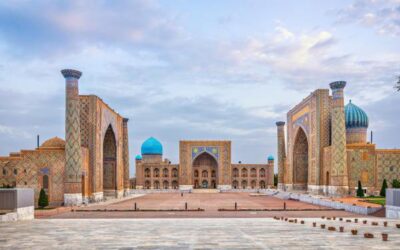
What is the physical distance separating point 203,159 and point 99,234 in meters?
59.1

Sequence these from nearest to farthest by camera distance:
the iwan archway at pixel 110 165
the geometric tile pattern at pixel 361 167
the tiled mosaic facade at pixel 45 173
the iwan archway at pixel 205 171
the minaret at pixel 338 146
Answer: the tiled mosaic facade at pixel 45 173
the minaret at pixel 338 146
the geometric tile pattern at pixel 361 167
the iwan archway at pixel 110 165
the iwan archway at pixel 205 171

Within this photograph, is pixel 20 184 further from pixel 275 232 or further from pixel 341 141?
pixel 341 141

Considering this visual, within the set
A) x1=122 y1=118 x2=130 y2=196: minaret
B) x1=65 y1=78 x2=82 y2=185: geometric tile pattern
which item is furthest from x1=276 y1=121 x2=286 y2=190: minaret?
x1=65 y1=78 x2=82 y2=185: geometric tile pattern

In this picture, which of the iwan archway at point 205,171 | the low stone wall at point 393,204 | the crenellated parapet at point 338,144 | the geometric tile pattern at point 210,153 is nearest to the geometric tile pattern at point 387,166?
the crenellated parapet at point 338,144

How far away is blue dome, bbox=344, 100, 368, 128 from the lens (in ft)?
165

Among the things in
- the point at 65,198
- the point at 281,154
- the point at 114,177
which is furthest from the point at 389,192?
the point at 281,154

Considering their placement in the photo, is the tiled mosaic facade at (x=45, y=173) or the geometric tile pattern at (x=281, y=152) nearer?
the tiled mosaic facade at (x=45, y=173)

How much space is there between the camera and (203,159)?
240ft

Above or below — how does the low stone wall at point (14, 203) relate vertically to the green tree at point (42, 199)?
above

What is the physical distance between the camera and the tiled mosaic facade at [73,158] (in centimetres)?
3178

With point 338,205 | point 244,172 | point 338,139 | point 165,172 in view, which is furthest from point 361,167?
point 165,172

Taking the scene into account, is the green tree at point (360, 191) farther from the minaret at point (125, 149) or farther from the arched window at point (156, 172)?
the arched window at point (156, 172)

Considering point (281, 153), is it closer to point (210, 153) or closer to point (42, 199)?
point (210, 153)

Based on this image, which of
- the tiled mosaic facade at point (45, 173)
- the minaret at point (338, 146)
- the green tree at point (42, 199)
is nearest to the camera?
the green tree at point (42, 199)
